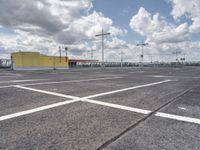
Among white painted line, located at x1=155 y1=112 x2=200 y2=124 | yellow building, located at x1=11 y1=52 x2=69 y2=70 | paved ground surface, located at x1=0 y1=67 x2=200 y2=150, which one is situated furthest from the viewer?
yellow building, located at x1=11 y1=52 x2=69 y2=70

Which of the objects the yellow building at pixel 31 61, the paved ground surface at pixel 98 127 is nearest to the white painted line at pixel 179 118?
the paved ground surface at pixel 98 127

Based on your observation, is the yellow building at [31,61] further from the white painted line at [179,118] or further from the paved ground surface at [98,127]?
the white painted line at [179,118]

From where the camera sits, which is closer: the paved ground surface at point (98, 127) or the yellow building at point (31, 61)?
the paved ground surface at point (98, 127)

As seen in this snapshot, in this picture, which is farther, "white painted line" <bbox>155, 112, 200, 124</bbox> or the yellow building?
the yellow building

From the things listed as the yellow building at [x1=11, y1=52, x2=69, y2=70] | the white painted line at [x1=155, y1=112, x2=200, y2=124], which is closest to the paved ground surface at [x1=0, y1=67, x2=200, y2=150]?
the white painted line at [x1=155, y1=112, x2=200, y2=124]

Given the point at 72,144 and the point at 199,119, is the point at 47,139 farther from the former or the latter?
the point at 199,119

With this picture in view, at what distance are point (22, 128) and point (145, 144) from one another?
1992mm

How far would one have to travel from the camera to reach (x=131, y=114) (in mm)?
3779

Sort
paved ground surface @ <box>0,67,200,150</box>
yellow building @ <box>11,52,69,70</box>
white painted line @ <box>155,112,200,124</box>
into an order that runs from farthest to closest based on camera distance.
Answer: yellow building @ <box>11,52,69,70</box>
white painted line @ <box>155,112,200,124</box>
paved ground surface @ <box>0,67,200,150</box>

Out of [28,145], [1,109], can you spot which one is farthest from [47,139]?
[1,109]

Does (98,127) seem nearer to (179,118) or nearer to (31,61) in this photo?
(179,118)

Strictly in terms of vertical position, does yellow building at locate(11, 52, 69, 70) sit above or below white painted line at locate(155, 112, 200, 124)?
above

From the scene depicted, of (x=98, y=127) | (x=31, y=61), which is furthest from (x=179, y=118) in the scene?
(x=31, y=61)

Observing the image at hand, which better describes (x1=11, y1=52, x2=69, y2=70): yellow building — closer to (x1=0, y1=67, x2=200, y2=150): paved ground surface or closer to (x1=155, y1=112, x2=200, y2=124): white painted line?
(x1=0, y1=67, x2=200, y2=150): paved ground surface
